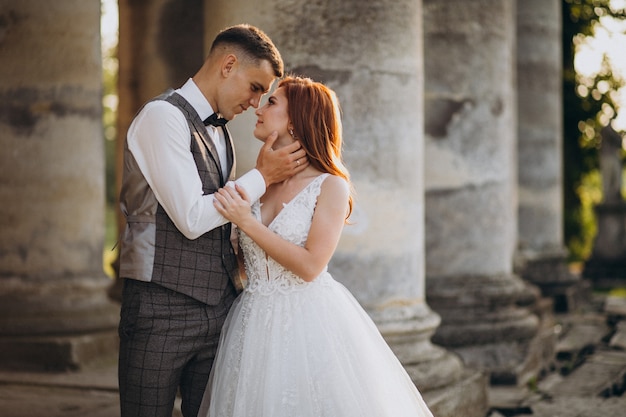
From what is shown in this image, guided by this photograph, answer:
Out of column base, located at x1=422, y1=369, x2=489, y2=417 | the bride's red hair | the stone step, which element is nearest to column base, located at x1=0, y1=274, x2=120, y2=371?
column base, located at x1=422, y1=369, x2=489, y2=417

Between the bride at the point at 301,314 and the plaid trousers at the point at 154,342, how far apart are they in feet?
0.60

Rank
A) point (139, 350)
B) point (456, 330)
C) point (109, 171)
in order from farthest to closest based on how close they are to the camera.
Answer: point (109, 171) → point (456, 330) → point (139, 350)

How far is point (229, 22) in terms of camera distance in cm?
486

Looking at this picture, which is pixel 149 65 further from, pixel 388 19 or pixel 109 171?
pixel 109 171

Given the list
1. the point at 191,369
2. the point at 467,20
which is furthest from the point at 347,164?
the point at 467,20

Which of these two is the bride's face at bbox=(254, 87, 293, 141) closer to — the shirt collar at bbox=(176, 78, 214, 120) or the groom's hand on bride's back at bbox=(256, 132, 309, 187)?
the groom's hand on bride's back at bbox=(256, 132, 309, 187)

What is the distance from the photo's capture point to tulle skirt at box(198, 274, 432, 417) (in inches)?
131

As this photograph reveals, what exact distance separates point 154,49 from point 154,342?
5.09 metres

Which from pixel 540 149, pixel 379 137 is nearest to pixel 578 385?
pixel 379 137

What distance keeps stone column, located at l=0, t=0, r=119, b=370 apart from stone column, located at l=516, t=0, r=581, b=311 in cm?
772

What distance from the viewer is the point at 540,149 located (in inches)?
512

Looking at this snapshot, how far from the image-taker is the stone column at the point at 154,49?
7.52 m

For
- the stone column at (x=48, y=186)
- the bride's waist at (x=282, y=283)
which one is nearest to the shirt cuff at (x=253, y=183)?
the bride's waist at (x=282, y=283)

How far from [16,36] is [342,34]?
2.74m
